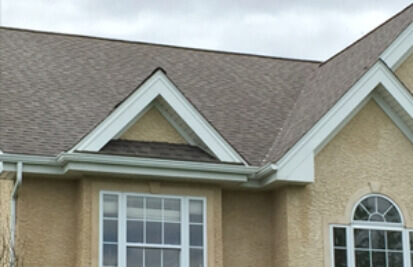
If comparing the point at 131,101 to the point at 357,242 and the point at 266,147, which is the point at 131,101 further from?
the point at 357,242

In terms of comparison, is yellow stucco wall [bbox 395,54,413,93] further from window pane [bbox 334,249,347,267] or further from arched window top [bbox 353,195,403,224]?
window pane [bbox 334,249,347,267]

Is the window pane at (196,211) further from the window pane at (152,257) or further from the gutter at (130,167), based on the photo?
the window pane at (152,257)

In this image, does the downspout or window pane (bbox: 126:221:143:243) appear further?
window pane (bbox: 126:221:143:243)

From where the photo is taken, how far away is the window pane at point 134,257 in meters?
17.9

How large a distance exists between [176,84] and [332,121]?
4724mm

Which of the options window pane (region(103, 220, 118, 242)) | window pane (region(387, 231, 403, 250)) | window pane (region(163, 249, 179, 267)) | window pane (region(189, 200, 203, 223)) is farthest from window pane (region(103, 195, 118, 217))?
window pane (region(387, 231, 403, 250))

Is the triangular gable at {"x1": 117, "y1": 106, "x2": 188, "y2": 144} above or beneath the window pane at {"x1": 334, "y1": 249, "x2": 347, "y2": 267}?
above

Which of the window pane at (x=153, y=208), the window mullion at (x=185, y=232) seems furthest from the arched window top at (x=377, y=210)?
the window pane at (x=153, y=208)

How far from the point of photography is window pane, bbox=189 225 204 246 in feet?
60.5

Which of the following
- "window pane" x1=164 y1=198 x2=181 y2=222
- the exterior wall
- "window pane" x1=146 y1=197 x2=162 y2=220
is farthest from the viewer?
the exterior wall

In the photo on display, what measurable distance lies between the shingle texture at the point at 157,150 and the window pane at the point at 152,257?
1.72m

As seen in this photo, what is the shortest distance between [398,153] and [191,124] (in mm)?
4408

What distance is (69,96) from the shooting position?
2089 cm

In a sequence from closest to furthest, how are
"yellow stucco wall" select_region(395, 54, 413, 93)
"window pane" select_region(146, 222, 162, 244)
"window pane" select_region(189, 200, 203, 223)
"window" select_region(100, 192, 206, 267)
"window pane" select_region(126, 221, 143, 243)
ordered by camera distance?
"window" select_region(100, 192, 206, 267), "window pane" select_region(126, 221, 143, 243), "window pane" select_region(146, 222, 162, 244), "window pane" select_region(189, 200, 203, 223), "yellow stucco wall" select_region(395, 54, 413, 93)
